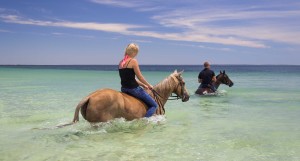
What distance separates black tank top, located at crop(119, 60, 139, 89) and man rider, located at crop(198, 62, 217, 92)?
10.1 m

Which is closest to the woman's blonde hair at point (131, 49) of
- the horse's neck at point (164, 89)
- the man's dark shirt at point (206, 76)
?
the horse's neck at point (164, 89)

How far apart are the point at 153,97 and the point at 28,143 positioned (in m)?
3.37

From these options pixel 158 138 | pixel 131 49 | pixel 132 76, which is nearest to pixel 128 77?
pixel 132 76

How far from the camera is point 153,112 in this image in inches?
357

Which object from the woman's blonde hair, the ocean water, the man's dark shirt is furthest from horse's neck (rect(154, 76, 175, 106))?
A: the man's dark shirt

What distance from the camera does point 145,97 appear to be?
8.95m

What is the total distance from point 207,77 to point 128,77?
10525 mm

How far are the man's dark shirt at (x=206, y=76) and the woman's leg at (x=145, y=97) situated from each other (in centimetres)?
972

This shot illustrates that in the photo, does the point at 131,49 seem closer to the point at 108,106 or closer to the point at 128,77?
the point at 128,77

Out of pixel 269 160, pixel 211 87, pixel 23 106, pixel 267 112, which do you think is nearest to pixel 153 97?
pixel 269 160

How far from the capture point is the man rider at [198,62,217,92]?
18.5 metres

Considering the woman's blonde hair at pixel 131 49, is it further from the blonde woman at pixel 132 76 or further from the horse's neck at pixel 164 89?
the horse's neck at pixel 164 89

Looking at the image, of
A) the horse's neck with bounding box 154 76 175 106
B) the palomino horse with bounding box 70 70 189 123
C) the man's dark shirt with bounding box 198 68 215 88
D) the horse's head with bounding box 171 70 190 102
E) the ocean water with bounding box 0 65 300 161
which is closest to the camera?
the ocean water with bounding box 0 65 300 161

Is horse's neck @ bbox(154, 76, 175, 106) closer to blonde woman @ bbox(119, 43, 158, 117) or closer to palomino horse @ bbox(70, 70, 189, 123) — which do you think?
palomino horse @ bbox(70, 70, 189, 123)
